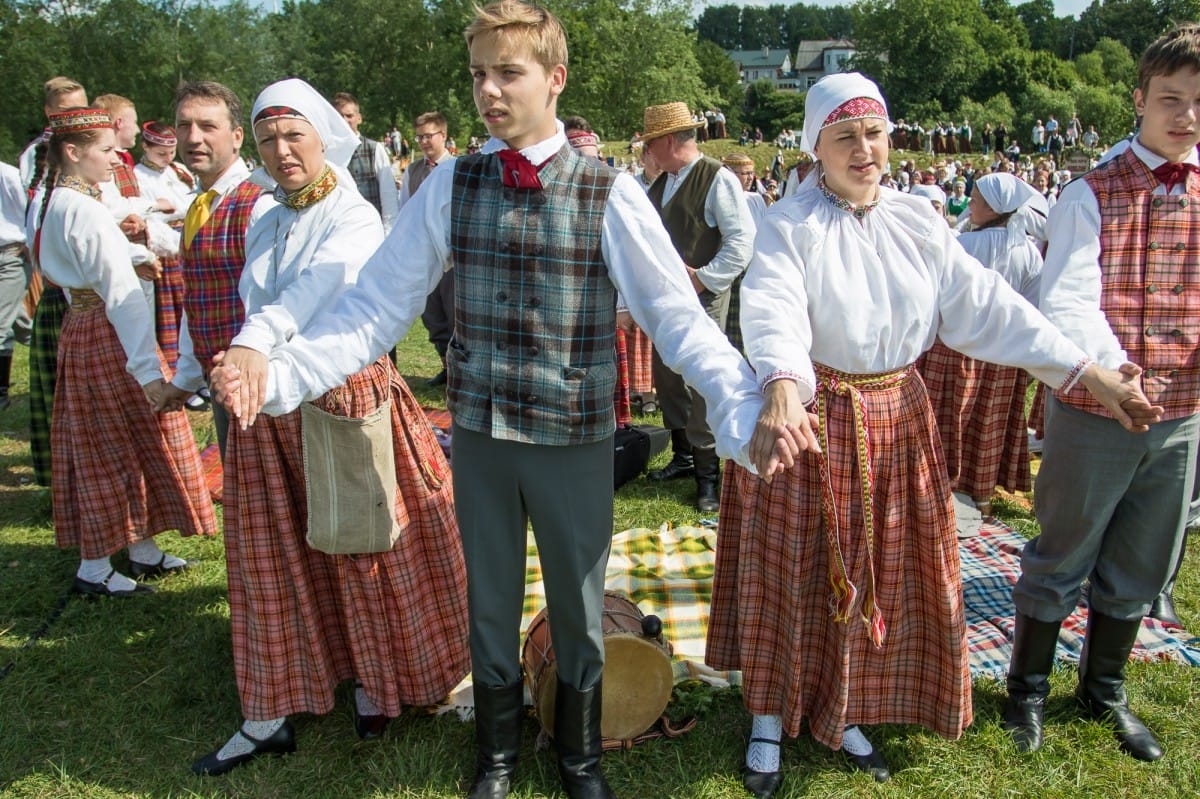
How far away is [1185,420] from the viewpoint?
271 cm

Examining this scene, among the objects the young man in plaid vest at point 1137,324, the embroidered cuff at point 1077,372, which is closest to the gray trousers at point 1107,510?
the young man in plaid vest at point 1137,324

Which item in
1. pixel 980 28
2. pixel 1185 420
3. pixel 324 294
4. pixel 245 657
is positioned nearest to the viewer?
pixel 324 294

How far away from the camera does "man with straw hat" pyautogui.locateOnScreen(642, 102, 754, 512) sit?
4930 millimetres

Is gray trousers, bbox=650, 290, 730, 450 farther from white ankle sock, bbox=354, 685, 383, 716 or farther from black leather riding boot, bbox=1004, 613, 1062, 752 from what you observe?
white ankle sock, bbox=354, 685, 383, 716

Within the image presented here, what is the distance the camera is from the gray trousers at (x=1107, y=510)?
269 centimetres

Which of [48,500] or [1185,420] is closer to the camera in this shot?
[1185,420]

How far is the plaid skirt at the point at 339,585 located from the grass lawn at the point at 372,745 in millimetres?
210

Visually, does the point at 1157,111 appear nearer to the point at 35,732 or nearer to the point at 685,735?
the point at 685,735

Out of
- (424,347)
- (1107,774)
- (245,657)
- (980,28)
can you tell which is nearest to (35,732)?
(245,657)

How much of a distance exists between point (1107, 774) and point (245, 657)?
2.80 metres

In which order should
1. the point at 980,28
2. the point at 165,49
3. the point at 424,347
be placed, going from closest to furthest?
the point at 424,347, the point at 165,49, the point at 980,28

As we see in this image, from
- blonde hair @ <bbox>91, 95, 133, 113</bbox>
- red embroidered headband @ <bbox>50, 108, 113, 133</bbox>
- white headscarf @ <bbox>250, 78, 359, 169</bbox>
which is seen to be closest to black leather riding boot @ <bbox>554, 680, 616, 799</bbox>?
white headscarf @ <bbox>250, 78, 359, 169</bbox>

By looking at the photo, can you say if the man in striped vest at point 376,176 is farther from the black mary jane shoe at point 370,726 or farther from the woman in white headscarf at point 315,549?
the black mary jane shoe at point 370,726

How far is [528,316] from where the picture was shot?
88.4 inches
